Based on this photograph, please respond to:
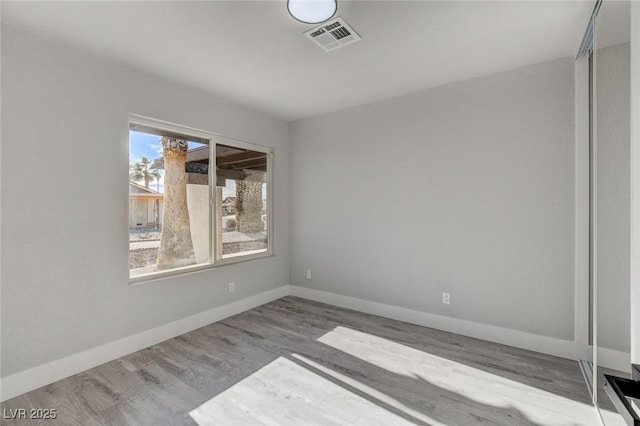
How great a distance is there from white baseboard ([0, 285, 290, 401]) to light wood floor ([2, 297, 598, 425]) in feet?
0.23

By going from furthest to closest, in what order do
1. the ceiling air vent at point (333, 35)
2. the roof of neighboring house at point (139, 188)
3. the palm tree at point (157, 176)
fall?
1. the palm tree at point (157, 176)
2. the roof of neighboring house at point (139, 188)
3. the ceiling air vent at point (333, 35)

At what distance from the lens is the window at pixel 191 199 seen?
2.93 m

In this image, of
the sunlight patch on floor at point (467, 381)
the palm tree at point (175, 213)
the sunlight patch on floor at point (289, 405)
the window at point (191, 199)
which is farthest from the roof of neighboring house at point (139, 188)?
the sunlight patch on floor at point (467, 381)

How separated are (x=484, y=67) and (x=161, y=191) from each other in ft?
11.4

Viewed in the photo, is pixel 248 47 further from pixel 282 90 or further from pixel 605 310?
pixel 605 310

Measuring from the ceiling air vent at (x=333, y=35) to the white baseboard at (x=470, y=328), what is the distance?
9.46 ft

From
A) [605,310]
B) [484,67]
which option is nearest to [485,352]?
[605,310]

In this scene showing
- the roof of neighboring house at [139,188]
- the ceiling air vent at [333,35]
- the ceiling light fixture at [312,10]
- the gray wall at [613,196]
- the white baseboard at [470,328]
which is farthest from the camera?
the roof of neighboring house at [139,188]

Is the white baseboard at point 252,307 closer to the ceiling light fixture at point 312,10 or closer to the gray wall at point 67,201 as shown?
the gray wall at point 67,201

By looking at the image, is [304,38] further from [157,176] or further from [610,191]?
[610,191]

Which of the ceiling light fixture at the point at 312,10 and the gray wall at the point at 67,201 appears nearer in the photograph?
the ceiling light fixture at the point at 312,10

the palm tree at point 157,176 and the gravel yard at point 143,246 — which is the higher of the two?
the palm tree at point 157,176

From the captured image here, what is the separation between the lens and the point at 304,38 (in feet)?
7.55

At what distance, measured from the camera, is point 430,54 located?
2.57 metres
